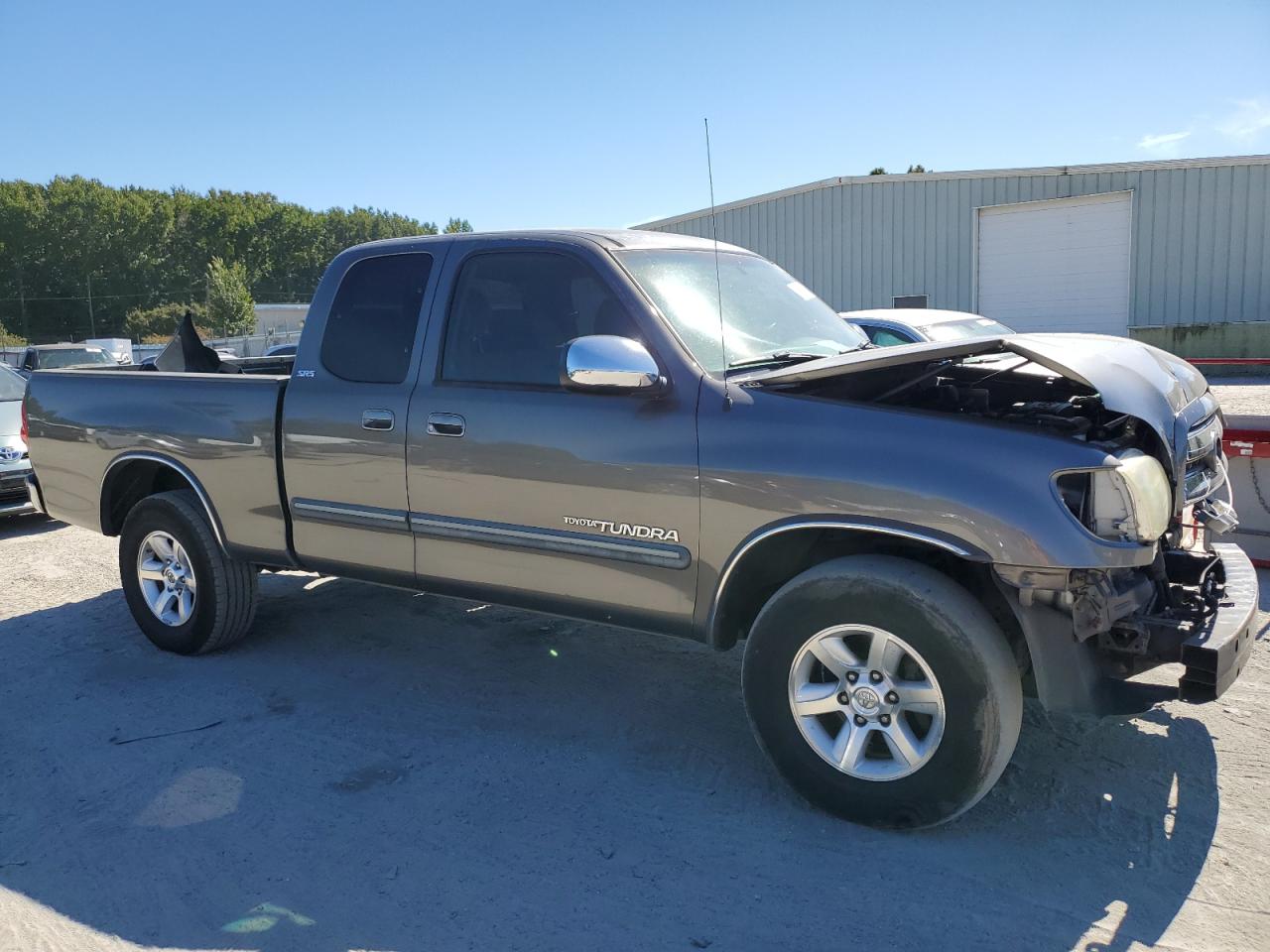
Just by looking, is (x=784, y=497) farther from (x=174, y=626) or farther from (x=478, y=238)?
(x=174, y=626)

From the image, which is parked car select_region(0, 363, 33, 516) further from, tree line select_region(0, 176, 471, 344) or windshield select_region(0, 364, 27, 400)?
tree line select_region(0, 176, 471, 344)

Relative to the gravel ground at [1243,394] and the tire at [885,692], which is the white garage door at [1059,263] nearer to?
the gravel ground at [1243,394]

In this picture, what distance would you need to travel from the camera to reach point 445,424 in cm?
Result: 411

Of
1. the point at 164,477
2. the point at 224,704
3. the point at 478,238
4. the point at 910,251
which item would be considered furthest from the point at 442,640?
the point at 910,251

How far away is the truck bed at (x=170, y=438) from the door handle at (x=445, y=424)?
99 centimetres

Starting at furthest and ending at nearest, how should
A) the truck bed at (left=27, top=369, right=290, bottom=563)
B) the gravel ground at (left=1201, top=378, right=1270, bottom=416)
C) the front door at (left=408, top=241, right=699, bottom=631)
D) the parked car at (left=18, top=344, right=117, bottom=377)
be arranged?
the parked car at (left=18, top=344, right=117, bottom=377) < the gravel ground at (left=1201, top=378, right=1270, bottom=416) < the truck bed at (left=27, top=369, right=290, bottom=563) < the front door at (left=408, top=241, right=699, bottom=631)

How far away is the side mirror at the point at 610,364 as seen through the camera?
348 centimetres

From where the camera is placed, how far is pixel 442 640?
17.7 feet

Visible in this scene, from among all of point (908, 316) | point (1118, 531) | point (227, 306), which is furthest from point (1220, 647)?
point (227, 306)

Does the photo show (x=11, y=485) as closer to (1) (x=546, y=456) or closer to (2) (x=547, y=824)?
(1) (x=546, y=456)

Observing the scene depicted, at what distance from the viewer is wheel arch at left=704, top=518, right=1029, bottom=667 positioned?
10.5ft

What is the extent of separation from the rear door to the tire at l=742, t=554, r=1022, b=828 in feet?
5.99

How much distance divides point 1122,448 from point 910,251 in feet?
74.7

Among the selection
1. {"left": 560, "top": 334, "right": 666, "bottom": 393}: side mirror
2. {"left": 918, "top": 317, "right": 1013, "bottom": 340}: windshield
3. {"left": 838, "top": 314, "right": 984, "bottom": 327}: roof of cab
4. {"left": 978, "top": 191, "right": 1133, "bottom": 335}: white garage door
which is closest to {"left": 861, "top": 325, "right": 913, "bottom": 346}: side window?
{"left": 838, "top": 314, "right": 984, "bottom": 327}: roof of cab
